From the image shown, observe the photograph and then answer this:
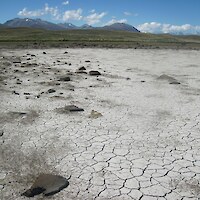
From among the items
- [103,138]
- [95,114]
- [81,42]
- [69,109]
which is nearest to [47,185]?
[103,138]

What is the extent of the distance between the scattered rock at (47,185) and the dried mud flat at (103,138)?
0.10 metres

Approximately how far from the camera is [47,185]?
4.60 m

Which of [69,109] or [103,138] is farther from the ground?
[69,109]

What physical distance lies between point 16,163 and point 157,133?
130 inches

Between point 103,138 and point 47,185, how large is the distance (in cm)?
219

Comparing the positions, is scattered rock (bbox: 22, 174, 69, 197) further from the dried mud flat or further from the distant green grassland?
the distant green grassland

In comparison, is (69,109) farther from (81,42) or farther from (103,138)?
(81,42)

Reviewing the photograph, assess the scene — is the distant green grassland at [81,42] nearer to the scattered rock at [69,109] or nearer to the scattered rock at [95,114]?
the scattered rock at [69,109]

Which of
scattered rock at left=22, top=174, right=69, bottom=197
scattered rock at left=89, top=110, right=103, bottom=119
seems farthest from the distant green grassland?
scattered rock at left=22, top=174, right=69, bottom=197

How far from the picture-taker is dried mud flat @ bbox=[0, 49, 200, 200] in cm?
470

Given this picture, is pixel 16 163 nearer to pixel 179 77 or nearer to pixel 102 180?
pixel 102 180

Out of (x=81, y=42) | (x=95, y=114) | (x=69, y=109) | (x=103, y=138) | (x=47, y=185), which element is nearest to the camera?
(x=47, y=185)

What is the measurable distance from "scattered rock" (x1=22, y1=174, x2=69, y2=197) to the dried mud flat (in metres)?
0.10

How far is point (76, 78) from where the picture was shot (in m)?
13.2
